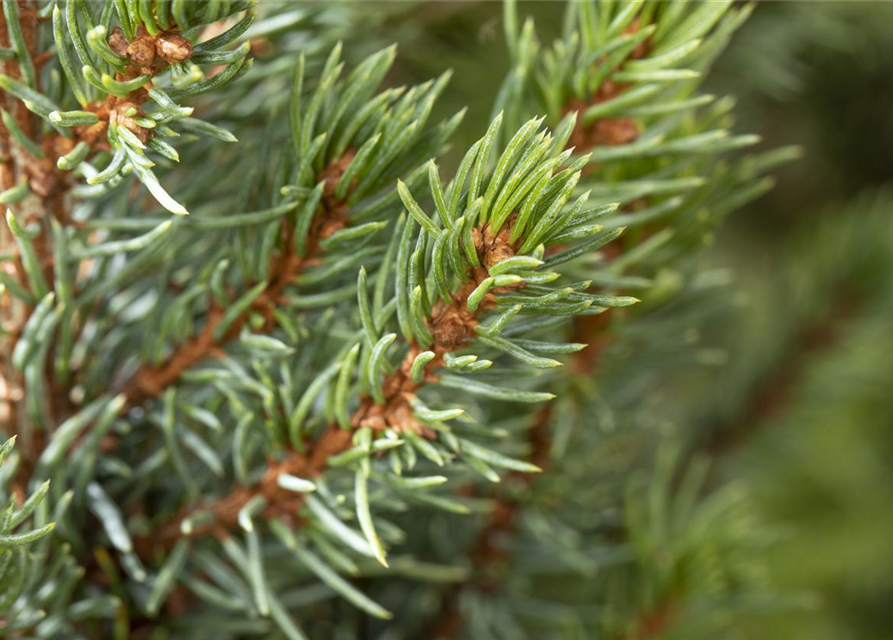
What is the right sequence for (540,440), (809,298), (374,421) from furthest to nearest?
(809,298) → (540,440) → (374,421)

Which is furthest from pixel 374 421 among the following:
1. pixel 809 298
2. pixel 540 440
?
pixel 809 298

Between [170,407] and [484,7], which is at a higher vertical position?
[484,7]

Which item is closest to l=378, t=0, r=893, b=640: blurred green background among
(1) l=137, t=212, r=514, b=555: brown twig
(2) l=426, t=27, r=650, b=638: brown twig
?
(2) l=426, t=27, r=650, b=638: brown twig

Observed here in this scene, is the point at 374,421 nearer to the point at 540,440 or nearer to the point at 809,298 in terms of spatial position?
the point at 540,440

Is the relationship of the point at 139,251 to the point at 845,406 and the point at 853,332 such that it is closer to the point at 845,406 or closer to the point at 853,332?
the point at 853,332

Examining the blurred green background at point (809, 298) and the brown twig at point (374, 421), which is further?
the blurred green background at point (809, 298)

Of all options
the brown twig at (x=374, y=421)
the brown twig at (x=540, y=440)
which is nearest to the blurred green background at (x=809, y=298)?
the brown twig at (x=540, y=440)

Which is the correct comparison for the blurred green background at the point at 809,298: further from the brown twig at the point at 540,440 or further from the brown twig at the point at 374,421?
the brown twig at the point at 374,421

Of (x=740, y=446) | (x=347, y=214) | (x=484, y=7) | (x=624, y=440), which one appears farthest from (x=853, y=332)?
(x=347, y=214)
